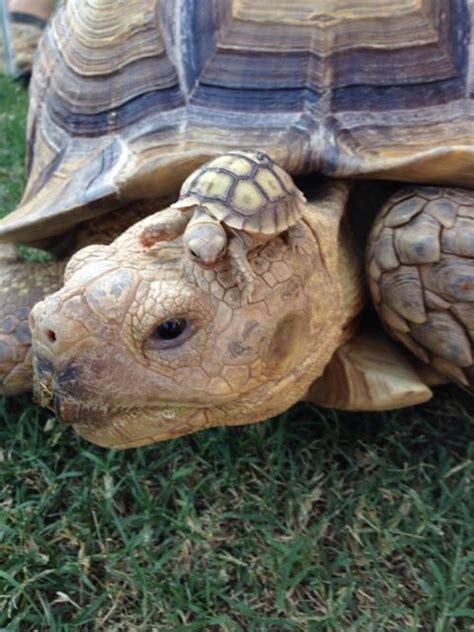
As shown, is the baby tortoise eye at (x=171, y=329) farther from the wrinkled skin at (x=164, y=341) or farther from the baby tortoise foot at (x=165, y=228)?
the baby tortoise foot at (x=165, y=228)

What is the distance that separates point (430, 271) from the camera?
1.92 m

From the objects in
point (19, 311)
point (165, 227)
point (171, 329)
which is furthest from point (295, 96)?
point (19, 311)

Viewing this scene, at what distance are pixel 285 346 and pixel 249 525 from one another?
52cm

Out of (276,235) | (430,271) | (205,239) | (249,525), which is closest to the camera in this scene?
(205,239)

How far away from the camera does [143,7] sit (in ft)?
7.38

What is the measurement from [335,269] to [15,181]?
2.17 meters

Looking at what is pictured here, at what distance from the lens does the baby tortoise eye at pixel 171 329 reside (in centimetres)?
163

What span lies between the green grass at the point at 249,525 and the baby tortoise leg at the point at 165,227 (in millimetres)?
719

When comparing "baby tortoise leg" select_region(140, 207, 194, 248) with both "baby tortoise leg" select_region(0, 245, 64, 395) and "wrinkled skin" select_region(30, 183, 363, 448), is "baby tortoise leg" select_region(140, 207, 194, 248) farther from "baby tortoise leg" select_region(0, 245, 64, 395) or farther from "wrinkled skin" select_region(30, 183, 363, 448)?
"baby tortoise leg" select_region(0, 245, 64, 395)

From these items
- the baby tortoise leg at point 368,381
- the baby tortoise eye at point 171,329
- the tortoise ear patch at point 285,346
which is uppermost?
the baby tortoise eye at point 171,329

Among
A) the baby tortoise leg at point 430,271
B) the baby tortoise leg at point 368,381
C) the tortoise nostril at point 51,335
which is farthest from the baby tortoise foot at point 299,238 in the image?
the tortoise nostril at point 51,335

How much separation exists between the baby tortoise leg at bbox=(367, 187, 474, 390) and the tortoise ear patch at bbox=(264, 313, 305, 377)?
29 centimetres

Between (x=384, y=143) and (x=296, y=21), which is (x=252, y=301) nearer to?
(x=384, y=143)

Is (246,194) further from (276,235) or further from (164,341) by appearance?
(164,341)
